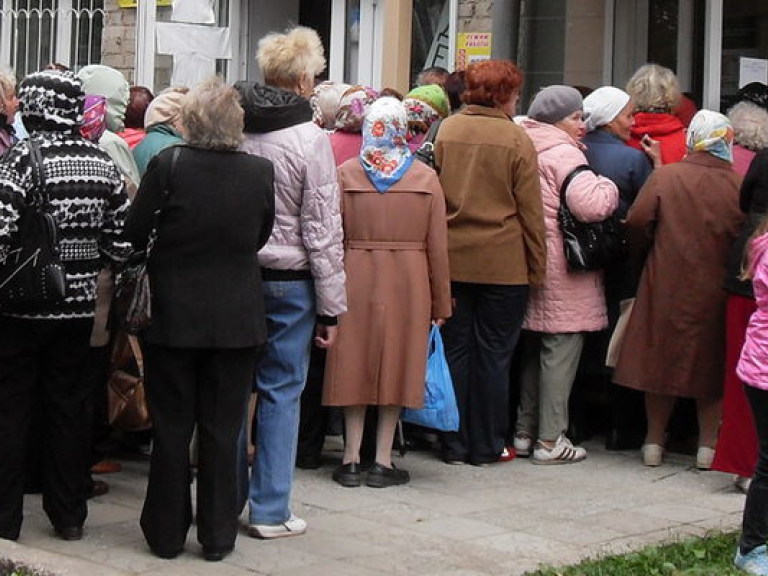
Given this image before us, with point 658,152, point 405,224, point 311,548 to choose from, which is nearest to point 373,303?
point 405,224

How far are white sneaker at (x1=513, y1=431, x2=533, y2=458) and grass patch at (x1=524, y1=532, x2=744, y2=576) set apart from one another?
205cm

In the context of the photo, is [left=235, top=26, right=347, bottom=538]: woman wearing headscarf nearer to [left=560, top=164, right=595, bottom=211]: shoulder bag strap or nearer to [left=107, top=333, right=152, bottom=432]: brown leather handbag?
[left=107, top=333, right=152, bottom=432]: brown leather handbag

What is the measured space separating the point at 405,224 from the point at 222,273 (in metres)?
1.67

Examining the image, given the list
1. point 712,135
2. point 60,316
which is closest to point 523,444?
point 712,135

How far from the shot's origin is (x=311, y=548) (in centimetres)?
646

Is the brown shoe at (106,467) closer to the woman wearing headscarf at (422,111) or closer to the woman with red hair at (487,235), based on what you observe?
the woman with red hair at (487,235)

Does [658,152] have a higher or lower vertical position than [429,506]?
higher

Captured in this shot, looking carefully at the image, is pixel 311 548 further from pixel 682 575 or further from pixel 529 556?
pixel 682 575

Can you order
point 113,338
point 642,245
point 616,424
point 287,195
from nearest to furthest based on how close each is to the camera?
1. point 287,195
2. point 113,338
3. point 642,245
4. point 616,424

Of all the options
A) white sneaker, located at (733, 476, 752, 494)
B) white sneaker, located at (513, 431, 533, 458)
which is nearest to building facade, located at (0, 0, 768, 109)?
white sneaker, located at (513, 431, 533, 458)

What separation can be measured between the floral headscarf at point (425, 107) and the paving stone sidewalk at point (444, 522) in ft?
5.95

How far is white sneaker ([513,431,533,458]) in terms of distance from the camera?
8.68m

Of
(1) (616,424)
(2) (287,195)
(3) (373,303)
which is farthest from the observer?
(1) (616,424)

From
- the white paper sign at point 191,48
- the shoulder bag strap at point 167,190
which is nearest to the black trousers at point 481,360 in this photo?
the shoulder bag strap at point 167,190
